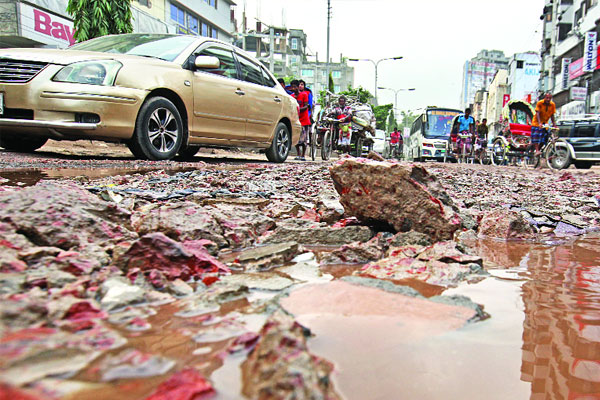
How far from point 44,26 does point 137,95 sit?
13.3 meters

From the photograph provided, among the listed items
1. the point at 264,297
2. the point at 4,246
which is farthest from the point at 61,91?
the point at 264,297

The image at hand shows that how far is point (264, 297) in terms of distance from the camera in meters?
1.26

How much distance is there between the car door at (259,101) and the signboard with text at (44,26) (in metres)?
11.0

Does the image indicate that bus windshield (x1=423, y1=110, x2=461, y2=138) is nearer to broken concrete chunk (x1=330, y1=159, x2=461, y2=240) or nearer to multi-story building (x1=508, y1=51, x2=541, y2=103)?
broken concrete chunk (x1=330, y1=159, x2=461, y2=240)

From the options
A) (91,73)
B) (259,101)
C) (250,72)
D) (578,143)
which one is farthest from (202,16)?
(91,73)

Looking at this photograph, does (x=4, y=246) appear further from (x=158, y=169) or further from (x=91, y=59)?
(x=91, y=59)

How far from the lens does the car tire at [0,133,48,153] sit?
5574 millimetres

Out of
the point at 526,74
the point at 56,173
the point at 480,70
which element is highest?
the point at 480,70

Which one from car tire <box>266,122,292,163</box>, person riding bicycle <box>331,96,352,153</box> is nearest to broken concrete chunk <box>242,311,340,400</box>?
car tire <box>266,122,292,163</box>

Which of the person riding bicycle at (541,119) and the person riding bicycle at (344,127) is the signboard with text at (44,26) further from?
the person riding bicycle at (541,119)

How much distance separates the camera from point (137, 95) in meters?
4.98

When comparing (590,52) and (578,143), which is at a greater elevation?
(590,52)

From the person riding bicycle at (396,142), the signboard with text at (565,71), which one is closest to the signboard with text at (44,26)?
the person riding bicycle at (396,142)

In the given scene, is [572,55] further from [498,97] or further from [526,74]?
[498,97]
